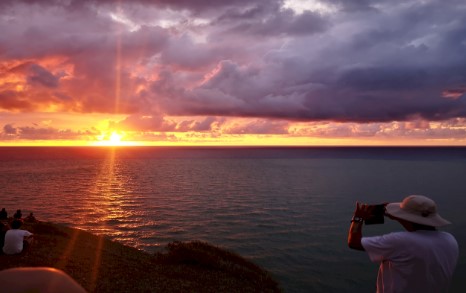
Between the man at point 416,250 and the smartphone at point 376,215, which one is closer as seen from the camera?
the man at point 416,250

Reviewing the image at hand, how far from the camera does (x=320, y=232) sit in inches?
1594

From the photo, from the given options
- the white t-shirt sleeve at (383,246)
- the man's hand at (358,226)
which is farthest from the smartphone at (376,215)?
the white t-shirt sleeve at (383,246)

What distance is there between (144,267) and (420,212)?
50.6ft

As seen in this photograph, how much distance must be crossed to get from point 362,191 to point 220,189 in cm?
3276

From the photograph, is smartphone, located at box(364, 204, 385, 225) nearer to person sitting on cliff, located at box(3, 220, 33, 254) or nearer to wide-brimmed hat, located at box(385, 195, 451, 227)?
wide-brimmed hat, located at box(385, 195, 451, 227)

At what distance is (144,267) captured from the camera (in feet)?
59.0

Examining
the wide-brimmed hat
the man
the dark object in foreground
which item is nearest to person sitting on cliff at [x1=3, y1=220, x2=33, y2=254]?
the dark object in foreground

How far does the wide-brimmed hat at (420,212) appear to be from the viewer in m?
5.34

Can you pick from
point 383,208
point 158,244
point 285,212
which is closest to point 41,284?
point 383,208

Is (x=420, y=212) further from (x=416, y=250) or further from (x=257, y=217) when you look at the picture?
(x=257, y=217)

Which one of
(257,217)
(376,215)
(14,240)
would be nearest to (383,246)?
(376,215)

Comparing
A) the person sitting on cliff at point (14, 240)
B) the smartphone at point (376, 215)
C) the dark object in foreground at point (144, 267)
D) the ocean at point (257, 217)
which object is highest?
the smartphone at point (376, 215)

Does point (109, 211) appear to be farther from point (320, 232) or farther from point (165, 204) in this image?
point (320, 232)

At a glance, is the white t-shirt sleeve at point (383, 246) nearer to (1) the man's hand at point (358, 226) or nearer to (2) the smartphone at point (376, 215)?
(1) the man's hand at point (358, 226)
